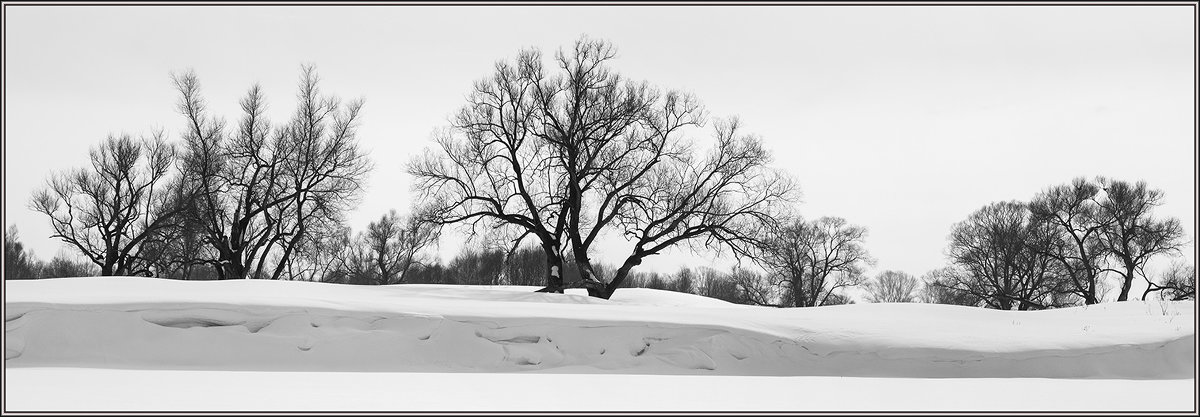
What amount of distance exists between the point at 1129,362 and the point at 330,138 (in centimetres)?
2593

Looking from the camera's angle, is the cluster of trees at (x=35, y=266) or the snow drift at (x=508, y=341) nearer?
the snow drift at (x=508, y=341)

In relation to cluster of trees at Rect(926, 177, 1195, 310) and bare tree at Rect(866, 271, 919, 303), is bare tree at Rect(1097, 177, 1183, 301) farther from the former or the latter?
bare tree at Rect(866, 271, 919, 303)

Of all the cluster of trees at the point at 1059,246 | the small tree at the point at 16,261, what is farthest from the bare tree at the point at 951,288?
the small tree at the point at 16,261

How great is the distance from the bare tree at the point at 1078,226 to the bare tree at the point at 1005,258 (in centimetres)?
54

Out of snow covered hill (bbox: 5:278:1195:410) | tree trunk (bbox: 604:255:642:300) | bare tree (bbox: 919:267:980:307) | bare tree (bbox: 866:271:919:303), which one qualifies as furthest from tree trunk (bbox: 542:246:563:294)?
bare tree (bbox: 866:271:919:303)

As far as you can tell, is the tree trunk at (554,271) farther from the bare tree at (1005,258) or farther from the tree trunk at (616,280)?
the bare tree at (1005,258)

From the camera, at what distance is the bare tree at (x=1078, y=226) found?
37.6m

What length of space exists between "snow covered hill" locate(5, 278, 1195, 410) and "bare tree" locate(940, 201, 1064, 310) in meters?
30.6

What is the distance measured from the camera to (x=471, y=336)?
1020 cm

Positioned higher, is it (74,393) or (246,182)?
(246,182)

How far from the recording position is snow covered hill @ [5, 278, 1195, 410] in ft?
30.8

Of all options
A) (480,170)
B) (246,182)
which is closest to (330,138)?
(246,182)

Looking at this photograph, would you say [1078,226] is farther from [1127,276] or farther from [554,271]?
[554,271]

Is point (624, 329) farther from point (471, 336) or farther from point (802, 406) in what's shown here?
point (802, 406)
